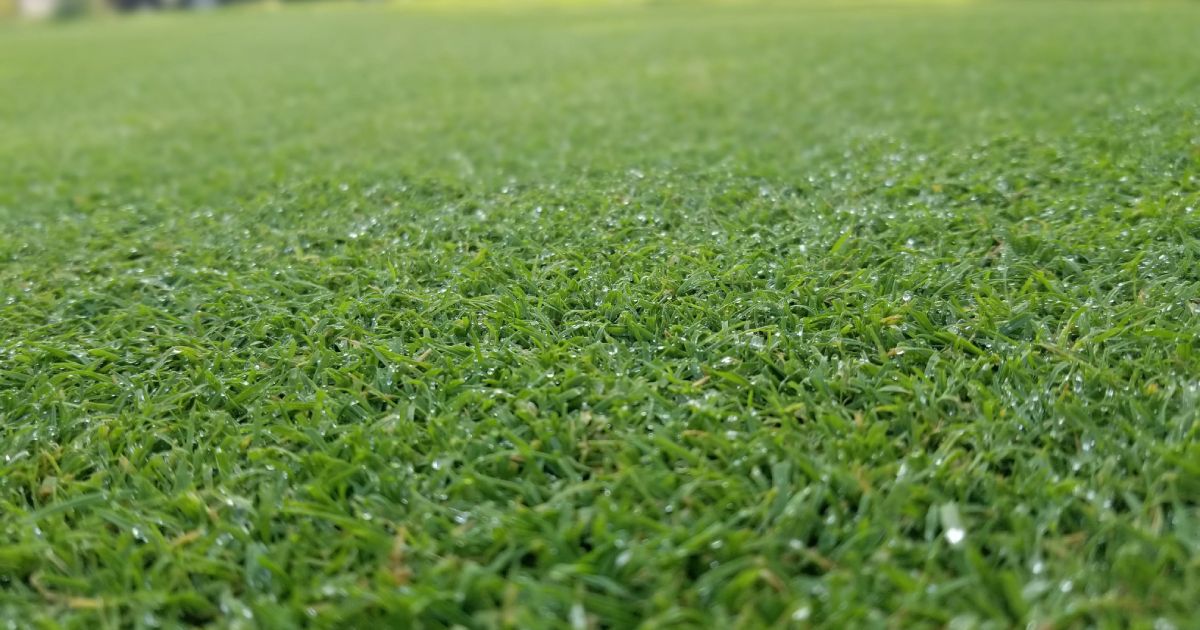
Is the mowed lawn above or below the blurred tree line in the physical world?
below

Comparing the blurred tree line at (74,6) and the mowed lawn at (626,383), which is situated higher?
the blurred tree line at (74,6)

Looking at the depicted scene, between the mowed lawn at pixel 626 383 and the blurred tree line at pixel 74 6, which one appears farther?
the blurred tree line at pixel 74 6

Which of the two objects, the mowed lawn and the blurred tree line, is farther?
the blurred tree line

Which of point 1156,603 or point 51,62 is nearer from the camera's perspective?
point 1156,603

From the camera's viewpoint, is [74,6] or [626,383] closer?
[626,383]

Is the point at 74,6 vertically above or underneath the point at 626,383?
above

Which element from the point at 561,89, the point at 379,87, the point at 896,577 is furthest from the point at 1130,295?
the point at 379,87

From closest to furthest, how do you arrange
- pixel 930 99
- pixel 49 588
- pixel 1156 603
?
1. pixel 1156 603
2. pixel 49 588
3. pixel 930 99

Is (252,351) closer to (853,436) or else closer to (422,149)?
(853,436)
